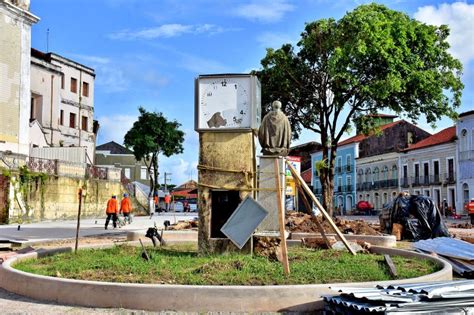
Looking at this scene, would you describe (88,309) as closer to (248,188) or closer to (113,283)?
(113,283)

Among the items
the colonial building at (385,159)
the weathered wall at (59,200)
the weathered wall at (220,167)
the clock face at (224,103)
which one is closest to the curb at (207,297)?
the weathered wall at (220,167)

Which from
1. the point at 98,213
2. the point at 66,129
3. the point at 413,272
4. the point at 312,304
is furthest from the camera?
the point at 66,129

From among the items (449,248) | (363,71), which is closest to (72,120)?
(363,71)

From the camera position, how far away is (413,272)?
815cm

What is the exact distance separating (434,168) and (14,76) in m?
40.6

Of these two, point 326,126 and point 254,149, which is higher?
point 326,126

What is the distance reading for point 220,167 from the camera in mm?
10039

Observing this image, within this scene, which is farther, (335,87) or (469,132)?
(469,132)

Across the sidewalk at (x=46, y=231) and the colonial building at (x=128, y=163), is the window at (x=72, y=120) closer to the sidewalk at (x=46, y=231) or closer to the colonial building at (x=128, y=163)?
the sidewalk at (x=46, y=231)

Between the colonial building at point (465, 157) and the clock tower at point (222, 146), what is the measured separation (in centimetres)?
4482

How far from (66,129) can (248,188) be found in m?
37.8

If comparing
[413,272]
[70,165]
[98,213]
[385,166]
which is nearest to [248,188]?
[413,272]

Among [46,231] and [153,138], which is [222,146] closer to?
[46,231]

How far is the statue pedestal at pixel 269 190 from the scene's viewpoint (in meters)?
9.55
